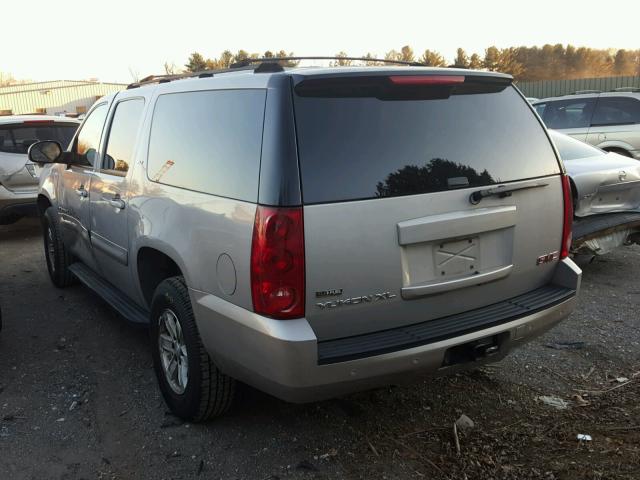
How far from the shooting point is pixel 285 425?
11.4 feet

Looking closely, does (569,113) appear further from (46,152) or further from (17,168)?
(17,168)

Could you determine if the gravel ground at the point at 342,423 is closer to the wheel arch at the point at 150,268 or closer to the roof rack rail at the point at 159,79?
the wheel arch at the point at 150,268

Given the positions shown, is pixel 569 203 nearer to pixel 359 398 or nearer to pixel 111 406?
pixel 359 398

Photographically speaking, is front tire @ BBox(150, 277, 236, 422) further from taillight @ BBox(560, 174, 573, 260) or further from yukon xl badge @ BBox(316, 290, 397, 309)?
taillight @ BBox(560, 174, 573, 260)

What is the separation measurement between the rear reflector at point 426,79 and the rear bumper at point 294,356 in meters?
1.24

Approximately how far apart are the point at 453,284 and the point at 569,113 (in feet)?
29.8

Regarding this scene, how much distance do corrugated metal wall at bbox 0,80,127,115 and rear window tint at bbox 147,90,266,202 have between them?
54.4 metres

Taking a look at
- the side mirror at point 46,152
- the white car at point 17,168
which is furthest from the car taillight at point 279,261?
the white car at point 17,168

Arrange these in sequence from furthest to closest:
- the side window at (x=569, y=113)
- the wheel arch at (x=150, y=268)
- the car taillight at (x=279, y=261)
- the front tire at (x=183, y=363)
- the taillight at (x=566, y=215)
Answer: the side window at (x=569, y=113) → the wheel arch at (x=150, y=268) → the taillight at (x=566, y=215) → the front tire at (x=183, y=363) → the car taillight at (x=279, y=261)

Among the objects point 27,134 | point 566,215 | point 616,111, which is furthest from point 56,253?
point 616,111

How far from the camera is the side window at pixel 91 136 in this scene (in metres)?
4.85

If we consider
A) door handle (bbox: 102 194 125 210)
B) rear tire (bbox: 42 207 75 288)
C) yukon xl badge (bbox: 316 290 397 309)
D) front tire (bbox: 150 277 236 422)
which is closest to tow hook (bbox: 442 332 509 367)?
yukon xl badge (bbox: 316 290 397 309)

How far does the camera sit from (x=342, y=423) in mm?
3467

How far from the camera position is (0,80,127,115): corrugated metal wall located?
54.8 meters
